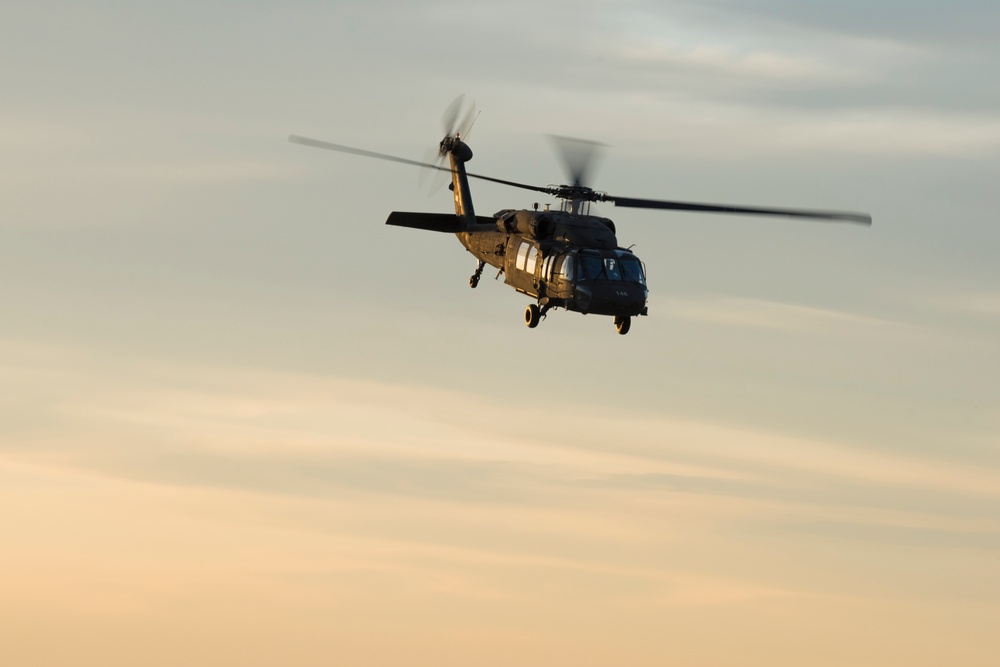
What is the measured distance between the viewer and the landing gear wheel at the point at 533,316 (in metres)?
78.1

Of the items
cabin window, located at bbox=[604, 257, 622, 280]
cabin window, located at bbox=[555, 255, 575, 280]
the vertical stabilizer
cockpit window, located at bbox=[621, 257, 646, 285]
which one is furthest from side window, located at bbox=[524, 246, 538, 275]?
the vertical stabilizer

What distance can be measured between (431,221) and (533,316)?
1598cm

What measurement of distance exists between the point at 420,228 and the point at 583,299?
20.1 meters

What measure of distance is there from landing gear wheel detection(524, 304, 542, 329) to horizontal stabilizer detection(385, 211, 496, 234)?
459 inches

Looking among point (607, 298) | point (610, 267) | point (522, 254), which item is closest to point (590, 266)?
point (610, 267)

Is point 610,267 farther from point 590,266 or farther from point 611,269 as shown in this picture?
point 590,266

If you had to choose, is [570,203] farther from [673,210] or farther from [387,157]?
[387,157]

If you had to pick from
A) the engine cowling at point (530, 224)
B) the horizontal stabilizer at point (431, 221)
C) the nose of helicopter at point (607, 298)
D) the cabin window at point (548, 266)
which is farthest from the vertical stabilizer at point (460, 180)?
the nose of helicopter at point (607, 298)

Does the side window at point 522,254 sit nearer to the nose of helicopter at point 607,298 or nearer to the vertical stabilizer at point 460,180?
the nose of helicopter at point 607,298

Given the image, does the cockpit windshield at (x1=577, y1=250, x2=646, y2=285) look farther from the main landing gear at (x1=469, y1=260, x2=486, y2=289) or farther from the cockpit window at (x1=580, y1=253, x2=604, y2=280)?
the main landing gear at (x1=469, y1=260, x2=486, y2=289)

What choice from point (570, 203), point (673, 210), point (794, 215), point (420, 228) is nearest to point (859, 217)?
point (794, 215)

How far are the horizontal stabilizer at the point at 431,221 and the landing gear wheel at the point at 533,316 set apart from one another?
11.7 m

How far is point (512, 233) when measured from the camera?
273 feet

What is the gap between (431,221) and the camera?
9125 centimetres
